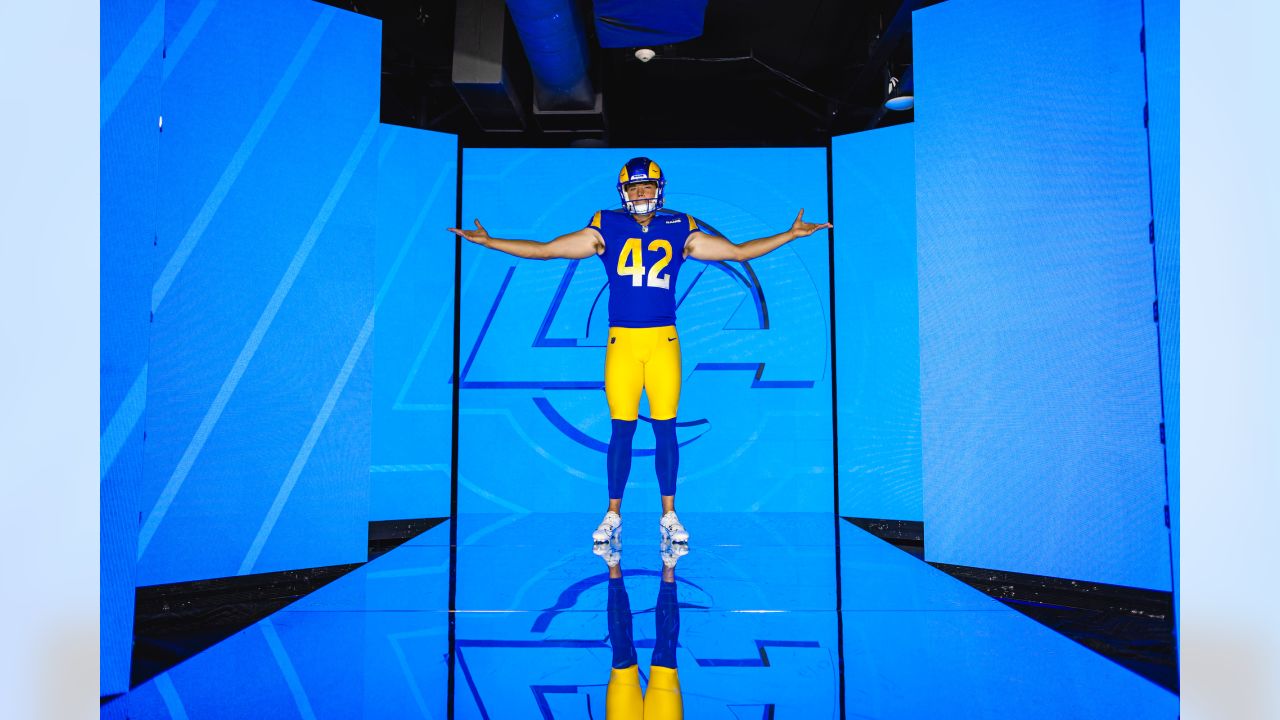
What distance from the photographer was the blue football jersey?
383 cm

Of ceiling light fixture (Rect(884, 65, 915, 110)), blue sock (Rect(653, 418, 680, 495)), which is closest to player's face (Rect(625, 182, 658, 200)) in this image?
blue sock (Rect(653, 418, 680, 495))

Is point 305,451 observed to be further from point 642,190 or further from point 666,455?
point 642,190

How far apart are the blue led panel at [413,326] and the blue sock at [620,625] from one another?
2.52m

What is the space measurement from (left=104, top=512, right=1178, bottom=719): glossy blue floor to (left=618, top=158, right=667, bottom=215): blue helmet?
175 centimetres

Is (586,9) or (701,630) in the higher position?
(586,9)

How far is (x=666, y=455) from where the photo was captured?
149 inches

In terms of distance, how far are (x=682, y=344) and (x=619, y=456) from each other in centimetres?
185

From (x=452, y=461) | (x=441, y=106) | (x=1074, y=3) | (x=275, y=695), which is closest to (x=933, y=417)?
(x=1074, y=3)

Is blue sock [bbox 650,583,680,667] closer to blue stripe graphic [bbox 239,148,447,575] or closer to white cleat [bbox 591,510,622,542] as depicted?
white cleat [bbox 591,510,622,542]

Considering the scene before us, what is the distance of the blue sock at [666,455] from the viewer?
377 cm
